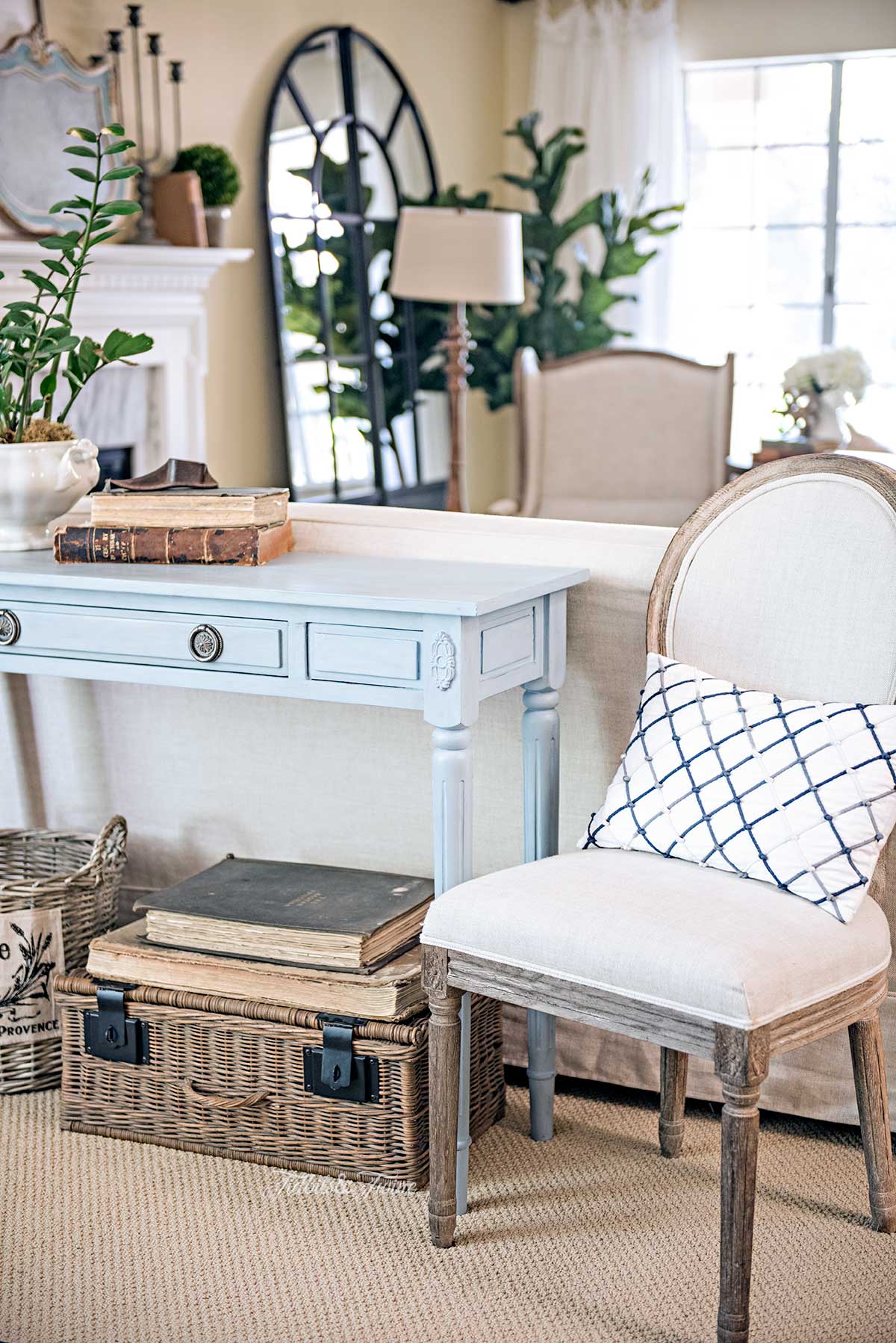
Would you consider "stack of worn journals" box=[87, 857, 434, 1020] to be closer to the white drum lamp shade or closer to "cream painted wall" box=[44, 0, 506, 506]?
the white drum lamp shade

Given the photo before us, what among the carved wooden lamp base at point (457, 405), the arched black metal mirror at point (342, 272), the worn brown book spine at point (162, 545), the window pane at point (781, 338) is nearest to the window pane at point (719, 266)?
the window pane at point (781, 338)

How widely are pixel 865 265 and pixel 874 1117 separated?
5.06 metres

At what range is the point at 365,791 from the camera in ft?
7.55

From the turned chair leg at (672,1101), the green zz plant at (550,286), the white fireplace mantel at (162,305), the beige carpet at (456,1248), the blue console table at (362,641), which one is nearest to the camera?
the beige carpet at (456,1248)

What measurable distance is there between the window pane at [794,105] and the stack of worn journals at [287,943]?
5017mm

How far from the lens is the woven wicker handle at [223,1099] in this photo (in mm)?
2000

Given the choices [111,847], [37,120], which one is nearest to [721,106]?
[37,120]

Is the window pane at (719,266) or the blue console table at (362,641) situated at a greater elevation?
the window pane at (719,266)

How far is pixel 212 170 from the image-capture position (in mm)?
4406

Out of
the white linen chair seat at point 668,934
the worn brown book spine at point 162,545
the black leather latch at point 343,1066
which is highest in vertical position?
the worn brown book spine at point 162,545

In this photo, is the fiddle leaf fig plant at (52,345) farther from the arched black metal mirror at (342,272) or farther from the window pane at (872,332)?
the window pane at (872,332)

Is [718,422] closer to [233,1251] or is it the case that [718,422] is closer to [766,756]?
[766,756]

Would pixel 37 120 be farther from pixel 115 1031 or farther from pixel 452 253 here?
pixel 115 1031

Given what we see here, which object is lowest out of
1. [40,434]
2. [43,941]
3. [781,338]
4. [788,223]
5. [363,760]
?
[43,941]
